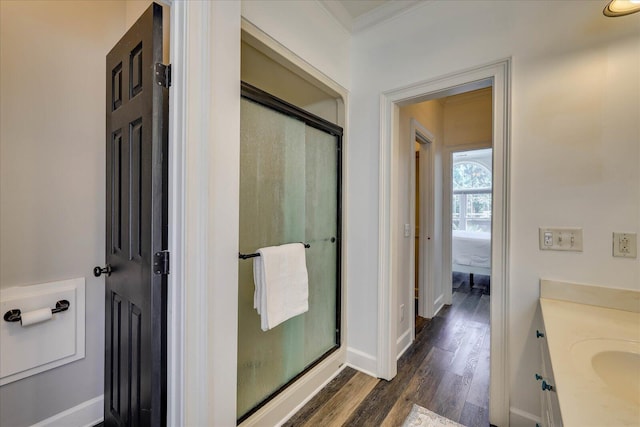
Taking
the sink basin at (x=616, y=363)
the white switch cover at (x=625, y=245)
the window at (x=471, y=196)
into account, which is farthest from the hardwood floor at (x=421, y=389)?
the window at (x=471, y=196)

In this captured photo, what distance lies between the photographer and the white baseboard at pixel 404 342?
2.41 meters

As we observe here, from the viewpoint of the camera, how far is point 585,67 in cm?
139

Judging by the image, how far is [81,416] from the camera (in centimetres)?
156

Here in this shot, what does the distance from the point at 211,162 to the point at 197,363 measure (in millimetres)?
832

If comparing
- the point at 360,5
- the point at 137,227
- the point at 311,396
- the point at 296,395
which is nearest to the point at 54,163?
the point at 137,227

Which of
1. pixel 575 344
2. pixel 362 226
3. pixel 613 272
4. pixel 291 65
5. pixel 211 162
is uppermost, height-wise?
pixel 291 65

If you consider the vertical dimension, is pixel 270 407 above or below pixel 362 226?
below

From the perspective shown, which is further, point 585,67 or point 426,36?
point 426,36

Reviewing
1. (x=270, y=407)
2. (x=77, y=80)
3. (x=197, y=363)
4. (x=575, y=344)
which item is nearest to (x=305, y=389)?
(x=270, y=407)

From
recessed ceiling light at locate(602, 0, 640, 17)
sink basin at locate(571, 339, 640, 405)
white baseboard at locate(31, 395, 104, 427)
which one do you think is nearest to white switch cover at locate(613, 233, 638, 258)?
sink basin at locate(571, 339, 640, 405)

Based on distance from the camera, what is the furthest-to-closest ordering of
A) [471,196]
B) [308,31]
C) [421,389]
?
[471,196] → [421,389] → [308,31]

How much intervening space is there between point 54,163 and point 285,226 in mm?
1338

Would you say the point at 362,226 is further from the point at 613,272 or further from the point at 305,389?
the point at 613,272

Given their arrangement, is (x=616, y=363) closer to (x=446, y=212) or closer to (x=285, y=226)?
(x=285, y=226)
